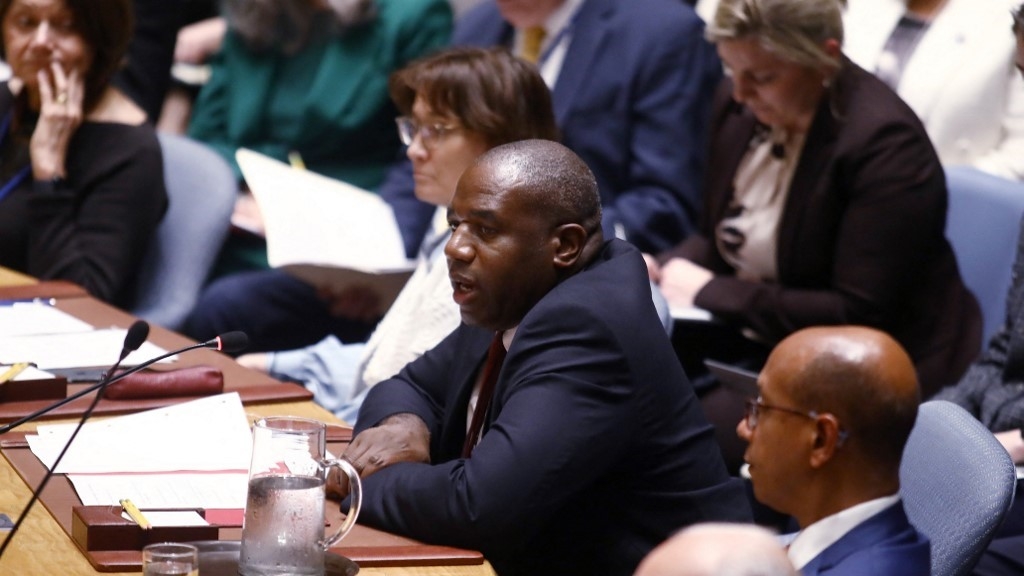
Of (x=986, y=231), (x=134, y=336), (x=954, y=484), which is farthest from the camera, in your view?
(x=986, y=231)

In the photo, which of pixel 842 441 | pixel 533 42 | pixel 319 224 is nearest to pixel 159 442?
pixel 842 441

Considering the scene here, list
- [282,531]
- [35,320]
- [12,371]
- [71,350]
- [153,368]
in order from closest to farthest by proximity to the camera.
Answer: [282,531], [12,371], [153,368], [71,350], [35,320]

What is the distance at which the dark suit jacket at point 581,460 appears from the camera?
77.7 inches

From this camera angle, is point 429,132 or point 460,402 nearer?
point 460,402

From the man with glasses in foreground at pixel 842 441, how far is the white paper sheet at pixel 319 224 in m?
1.60

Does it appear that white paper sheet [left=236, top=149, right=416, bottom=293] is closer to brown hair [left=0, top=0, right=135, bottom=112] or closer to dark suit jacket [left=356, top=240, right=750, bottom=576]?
brown hair [left=0, top=0, right=135, bottom=112]

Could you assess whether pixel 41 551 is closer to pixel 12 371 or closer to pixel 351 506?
pixel 351 506

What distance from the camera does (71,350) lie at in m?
2.80

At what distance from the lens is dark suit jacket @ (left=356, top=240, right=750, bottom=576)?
197cm

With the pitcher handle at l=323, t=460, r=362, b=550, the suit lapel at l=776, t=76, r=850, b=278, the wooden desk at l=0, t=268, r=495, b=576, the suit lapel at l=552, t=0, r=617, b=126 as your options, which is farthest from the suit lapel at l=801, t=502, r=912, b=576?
the suit lapel at l=552, t=0, r=617, b=126

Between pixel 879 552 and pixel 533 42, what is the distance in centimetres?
263

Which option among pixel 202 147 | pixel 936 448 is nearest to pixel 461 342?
pixel 936 448

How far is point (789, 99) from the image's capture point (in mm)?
3469

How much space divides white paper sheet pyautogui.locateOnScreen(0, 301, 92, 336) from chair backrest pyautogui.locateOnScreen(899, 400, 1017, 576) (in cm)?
162
